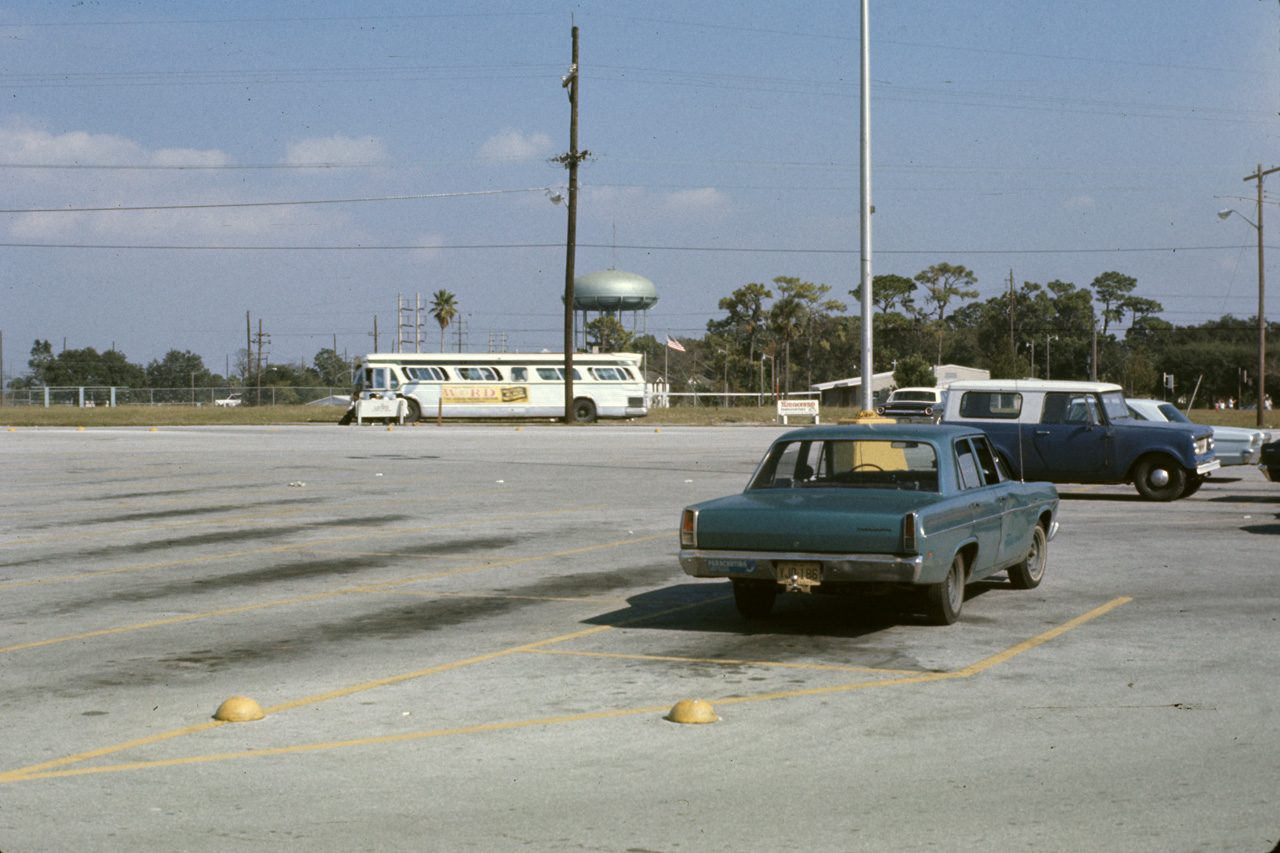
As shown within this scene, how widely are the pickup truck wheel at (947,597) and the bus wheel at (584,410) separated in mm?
48271

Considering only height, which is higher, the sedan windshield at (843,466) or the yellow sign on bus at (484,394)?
the yellow sign on bus at (484,394)

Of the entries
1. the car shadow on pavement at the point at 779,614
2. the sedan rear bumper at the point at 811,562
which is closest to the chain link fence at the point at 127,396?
the car shadow on pavement at the point at 779,614

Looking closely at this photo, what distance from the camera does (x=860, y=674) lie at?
7602 millimetres

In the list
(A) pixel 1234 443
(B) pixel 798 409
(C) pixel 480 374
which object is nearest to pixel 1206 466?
(A) pixel 1234 443

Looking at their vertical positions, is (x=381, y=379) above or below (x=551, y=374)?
below

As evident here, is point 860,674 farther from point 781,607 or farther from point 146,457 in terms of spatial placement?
point 146,457

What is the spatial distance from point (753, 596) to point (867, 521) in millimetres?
1370

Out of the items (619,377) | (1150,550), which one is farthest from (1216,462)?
(619,377)

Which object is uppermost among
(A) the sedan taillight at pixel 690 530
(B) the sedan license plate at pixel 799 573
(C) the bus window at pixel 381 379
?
(C) the bus window at pixel 381 379

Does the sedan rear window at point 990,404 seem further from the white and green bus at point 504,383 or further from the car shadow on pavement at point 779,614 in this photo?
the white and green bus at point 504,383

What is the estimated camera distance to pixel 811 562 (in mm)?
8492

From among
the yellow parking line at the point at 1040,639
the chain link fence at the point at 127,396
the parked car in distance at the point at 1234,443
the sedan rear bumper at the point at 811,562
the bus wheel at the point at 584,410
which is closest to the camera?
the yellow parking line at the point at 1040,639

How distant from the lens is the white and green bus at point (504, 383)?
182 ft

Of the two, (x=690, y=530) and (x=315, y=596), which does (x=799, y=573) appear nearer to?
(x=690, y=530)
